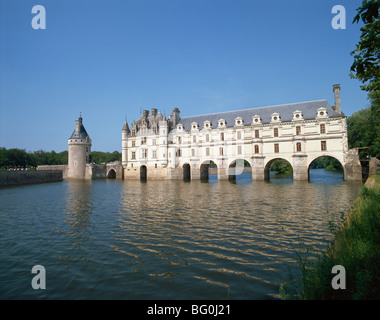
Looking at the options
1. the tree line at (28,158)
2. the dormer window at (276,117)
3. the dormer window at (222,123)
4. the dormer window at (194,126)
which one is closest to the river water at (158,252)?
the dormer window at (276,117)

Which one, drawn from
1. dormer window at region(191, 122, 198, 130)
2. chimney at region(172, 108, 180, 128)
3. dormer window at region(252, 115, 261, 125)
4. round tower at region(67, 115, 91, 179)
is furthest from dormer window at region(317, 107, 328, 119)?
round tower at region(67, 115, 91, 179)

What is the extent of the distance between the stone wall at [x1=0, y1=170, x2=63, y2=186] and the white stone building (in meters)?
18.2

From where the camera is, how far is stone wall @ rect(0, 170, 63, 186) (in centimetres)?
4631

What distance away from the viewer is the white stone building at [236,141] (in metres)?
40.1

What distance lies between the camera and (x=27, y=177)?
5219cm

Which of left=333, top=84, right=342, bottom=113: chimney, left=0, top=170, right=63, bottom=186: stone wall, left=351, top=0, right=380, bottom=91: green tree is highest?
left=333, top=84, right=342, bottom=113: chimney

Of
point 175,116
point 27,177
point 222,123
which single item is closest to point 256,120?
point 222,123

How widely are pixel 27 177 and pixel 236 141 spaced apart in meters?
45.4

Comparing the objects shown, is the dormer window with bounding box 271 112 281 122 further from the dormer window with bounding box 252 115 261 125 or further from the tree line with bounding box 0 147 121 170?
the tree line with bounding box 0 147 121 170

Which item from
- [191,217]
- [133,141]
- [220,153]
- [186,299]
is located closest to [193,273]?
[186,299]

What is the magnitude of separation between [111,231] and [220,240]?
5413mm

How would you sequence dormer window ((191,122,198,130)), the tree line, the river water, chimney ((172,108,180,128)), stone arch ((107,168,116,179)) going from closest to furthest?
1. the river water
2. dormer window ((191,122,198,130))
3. chimney ((172,108,180,128))
4. stone arch ((107,168,116,179))
5. the tree line
